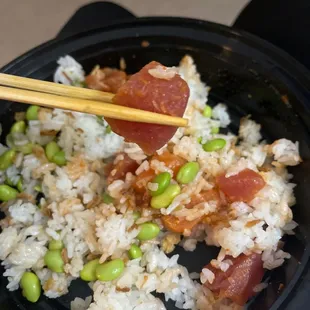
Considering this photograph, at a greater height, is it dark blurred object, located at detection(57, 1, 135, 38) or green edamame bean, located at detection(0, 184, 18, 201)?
dark blurred object, located at detection(57, 1, 135, 38)

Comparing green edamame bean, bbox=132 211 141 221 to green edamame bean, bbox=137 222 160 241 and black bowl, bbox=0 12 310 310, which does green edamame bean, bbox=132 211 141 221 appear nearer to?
green edamame bean, bbox=137 222 160 241

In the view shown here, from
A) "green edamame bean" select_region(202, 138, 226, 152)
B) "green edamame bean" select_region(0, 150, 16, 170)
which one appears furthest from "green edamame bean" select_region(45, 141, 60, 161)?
"green edamame bean" select_region(202, 138, 226, 152)

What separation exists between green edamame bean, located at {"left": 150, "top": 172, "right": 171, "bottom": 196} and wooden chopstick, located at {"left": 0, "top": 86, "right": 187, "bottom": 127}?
28 centimetres

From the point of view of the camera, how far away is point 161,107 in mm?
1771

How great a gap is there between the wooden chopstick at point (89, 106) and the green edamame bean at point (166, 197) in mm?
311

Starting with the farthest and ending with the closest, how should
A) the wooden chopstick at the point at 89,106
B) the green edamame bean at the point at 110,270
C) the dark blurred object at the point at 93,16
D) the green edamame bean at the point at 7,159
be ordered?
the dark blurred object at the point at 93,16, the green edamame bean at the point at 7,159, the green edamame bean at the point at 110,270, the wooden chopstick at the point at 89,106

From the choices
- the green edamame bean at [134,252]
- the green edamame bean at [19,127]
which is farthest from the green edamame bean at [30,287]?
the green edamame bean at [19,127]

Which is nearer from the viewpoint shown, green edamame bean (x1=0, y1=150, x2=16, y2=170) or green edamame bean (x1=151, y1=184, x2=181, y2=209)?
green edamame bean (x1=151, y1=184, x2=181, y2=209)

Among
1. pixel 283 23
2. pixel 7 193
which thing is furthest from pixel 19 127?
Result: pixel 283 23

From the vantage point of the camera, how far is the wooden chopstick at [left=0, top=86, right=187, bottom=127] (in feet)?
5.17

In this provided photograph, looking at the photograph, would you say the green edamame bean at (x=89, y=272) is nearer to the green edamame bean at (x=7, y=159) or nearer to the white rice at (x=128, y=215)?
the white rice at (x=128, y=215)

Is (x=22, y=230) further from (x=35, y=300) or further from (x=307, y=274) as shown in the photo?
(x=307, y=274)

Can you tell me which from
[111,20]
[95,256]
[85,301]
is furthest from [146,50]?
[85,301]

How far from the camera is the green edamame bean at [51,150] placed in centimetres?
226
